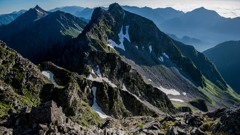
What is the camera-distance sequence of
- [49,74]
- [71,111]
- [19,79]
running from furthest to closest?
[49,74]
[71,111]
[19,79]

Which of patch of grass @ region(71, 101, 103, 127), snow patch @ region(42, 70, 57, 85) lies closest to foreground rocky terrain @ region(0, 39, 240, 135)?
patch of grass @ region(71, 101, 103, 127)

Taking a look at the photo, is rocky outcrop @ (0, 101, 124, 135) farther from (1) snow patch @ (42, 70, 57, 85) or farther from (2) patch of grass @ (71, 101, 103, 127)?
(1) snow patch @ (42, 70, 57, 85)

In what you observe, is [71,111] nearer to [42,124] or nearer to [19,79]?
[19,79]

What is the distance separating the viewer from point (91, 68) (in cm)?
17400

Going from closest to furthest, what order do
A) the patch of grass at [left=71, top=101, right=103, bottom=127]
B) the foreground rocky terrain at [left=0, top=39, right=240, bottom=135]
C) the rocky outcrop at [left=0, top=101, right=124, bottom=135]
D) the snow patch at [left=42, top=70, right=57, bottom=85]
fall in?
the rocky outcrop at [left=0, top=101, right=124, bottom=135], the foreground rocky terrain at [left=0, top=39, right=240, bottom=135], the patch of grass at [left=71, top=101, right=103, bottom=127], the snow patch at [left=42, top=70, right=57, bottom=85]

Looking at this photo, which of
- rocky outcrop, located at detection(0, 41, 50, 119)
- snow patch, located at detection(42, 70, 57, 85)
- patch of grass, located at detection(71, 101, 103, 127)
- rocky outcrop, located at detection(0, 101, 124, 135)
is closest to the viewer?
rocky outcrop, located at detection(0, 101, 124, 135)

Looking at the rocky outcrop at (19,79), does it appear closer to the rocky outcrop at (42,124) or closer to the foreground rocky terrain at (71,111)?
the foreground rocky terrain at (71,111)

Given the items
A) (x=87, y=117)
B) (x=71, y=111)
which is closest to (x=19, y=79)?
(x=71, y=111)

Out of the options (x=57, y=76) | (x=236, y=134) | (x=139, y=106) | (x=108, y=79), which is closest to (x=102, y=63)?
(x=108, y=79)

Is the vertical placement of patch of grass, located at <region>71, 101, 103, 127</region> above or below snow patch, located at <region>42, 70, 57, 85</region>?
A: below

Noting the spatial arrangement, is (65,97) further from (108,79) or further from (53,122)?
(108,79)

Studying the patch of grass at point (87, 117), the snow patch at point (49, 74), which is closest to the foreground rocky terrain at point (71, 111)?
the patch of grass at point (87, 117)

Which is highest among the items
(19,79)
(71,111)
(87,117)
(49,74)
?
(49,74)

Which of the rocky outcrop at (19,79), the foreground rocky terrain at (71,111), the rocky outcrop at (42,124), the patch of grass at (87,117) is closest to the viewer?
the rocky outcrop at (42,124)
